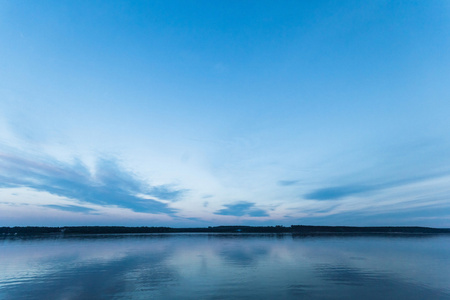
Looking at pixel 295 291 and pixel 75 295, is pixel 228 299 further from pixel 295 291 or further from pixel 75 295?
pixel 75 295

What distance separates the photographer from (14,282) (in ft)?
72.6

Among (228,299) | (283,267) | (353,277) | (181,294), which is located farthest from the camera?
(283,267)

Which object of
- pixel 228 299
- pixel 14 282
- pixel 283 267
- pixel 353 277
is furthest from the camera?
pixel 283 267

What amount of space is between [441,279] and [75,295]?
33230 millimetres

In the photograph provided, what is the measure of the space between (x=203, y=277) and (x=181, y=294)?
591 centimetres

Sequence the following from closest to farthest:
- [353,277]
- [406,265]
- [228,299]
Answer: [228,299], [353,277], [406,265]

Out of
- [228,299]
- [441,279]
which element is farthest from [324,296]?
[441,279]

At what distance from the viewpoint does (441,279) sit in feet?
77.1

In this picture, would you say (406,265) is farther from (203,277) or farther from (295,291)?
(203,277)

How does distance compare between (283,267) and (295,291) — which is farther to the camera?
(283,267)

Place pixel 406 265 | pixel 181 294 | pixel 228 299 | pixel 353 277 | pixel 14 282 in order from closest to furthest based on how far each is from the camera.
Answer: pixel 228 299, pixel 181 294, pixel 14 282, pixel 353 277, pixel 406 265

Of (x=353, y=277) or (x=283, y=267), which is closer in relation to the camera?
(x=353, y=277)

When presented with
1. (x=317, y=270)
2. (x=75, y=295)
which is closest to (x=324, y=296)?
(x=317, y=270)

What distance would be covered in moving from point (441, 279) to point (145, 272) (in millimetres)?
30356
